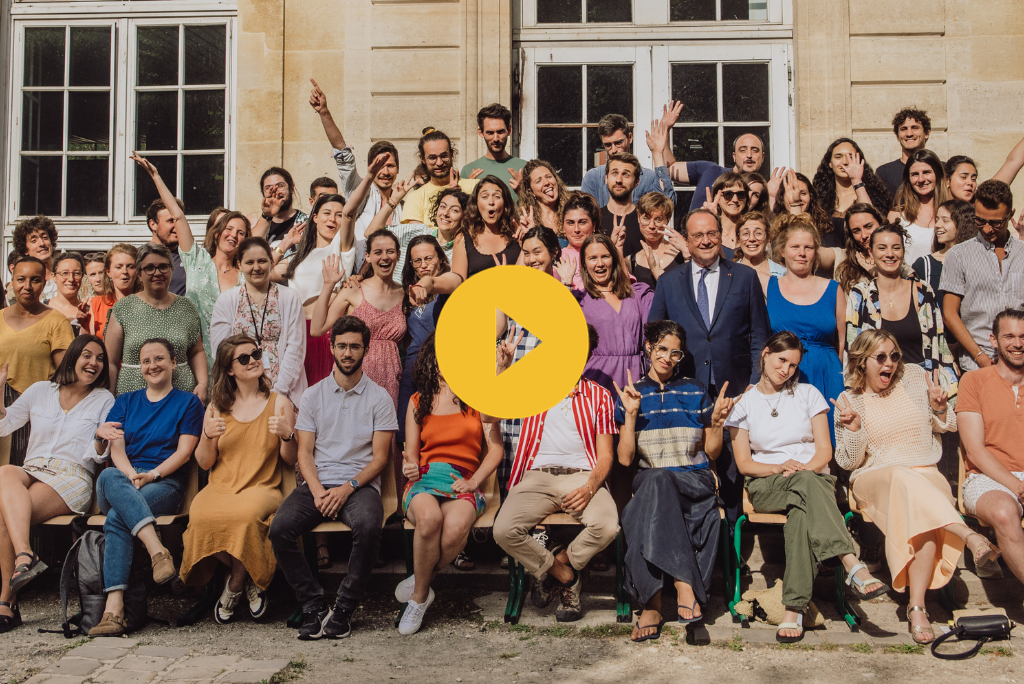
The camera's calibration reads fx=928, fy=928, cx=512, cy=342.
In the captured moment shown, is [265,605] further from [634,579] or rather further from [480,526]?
[634,579]

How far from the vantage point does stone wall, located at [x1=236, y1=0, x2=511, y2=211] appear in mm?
8812

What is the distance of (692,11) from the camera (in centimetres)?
921

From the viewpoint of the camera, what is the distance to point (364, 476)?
5.33 m

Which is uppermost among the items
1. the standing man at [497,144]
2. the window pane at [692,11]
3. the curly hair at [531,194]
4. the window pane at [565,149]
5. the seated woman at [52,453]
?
the window pane at [692,11]

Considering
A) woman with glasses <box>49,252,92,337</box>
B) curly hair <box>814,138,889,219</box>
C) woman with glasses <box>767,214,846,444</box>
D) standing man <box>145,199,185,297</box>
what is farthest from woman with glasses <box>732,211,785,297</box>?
woman with glasses <box>49,252,92,337</box>

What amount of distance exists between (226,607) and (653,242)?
364 cm

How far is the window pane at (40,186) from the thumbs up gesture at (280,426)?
212 inches

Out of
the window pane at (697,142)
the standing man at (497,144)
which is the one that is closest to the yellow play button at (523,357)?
the standing man at (497,144)

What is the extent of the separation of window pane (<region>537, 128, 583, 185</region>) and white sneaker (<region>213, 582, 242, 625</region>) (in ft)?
17.6

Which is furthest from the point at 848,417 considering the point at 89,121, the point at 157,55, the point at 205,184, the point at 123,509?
the point at 89,121

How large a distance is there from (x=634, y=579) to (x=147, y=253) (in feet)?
11.9

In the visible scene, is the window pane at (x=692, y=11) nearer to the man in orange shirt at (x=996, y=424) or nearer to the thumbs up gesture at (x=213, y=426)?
the man in orange shirt at (x=996, y=424)

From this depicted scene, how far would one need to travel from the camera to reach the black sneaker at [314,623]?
4.93 m

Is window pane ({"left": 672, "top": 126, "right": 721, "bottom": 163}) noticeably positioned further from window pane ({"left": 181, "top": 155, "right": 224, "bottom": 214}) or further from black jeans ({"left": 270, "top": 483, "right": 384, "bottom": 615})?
black jeans ({"left": 270, "top": 483, "right": 384, "bottom": 615})
